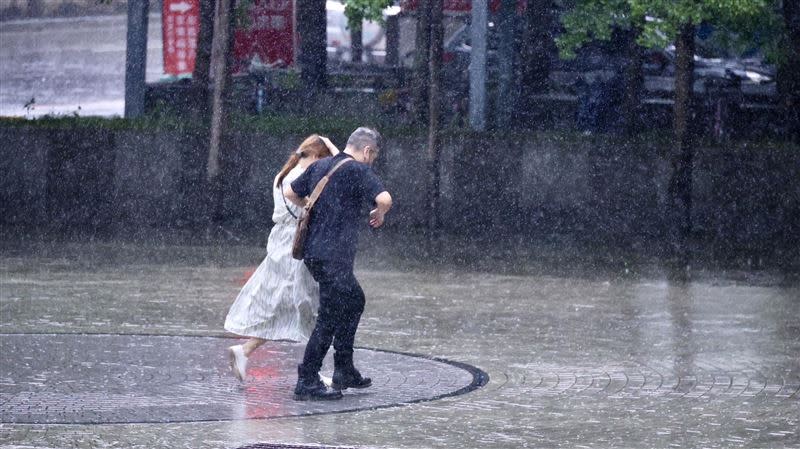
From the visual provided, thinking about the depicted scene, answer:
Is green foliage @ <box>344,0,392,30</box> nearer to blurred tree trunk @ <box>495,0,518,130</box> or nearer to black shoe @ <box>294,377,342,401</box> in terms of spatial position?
blurred tree trunk @ <box>495,0,518,130</box>

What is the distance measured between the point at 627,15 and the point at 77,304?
10.3m

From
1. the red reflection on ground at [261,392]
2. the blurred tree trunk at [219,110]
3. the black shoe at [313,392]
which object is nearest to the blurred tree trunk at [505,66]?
the blurred tree trunk at [219,110]

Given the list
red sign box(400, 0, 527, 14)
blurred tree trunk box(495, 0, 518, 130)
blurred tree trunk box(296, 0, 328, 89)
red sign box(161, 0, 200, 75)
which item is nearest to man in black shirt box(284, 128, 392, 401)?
blurred tree trunk box(495, 0, 518, 130)

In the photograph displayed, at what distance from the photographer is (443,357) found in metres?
11.0

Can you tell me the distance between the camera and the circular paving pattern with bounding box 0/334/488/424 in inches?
342

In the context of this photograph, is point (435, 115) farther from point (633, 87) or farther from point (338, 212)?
point (338, 212)

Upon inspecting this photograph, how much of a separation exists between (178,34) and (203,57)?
21.5 ft

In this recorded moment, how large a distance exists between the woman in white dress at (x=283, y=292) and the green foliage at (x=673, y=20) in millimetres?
11285

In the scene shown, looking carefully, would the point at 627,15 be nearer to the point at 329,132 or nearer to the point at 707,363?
the point at 329,132

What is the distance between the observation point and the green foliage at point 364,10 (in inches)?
854

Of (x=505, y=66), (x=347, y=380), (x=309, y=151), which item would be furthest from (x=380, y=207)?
(x=505, y=66)

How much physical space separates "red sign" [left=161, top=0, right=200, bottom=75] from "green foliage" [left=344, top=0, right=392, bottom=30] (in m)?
8.15

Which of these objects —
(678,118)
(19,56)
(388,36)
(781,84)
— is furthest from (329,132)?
(19,56)

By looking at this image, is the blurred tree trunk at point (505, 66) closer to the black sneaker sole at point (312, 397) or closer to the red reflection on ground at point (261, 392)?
the red reflection on ground at point (261, 392)
